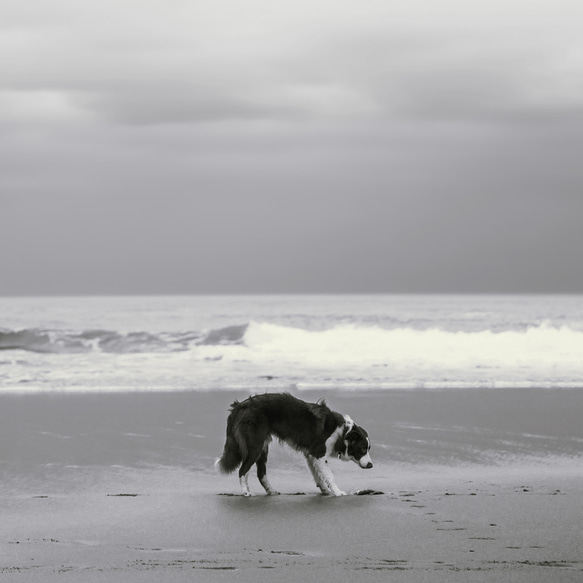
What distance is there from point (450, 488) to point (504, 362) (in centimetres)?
1345

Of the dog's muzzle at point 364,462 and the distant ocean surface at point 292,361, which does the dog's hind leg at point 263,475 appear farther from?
the distant ocean surface at point 292,361

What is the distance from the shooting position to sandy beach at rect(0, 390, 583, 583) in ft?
16.8

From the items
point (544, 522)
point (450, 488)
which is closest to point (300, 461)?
point (450, 488)

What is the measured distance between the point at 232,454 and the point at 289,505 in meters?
0.90

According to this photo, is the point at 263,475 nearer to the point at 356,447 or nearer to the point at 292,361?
the point at 356,447

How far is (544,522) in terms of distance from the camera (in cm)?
618

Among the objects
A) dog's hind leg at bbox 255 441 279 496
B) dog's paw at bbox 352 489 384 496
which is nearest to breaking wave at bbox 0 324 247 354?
dog's hind leg at bbox 255 441 279 496

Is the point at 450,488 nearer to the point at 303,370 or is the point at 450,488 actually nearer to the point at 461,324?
the point at 303,370

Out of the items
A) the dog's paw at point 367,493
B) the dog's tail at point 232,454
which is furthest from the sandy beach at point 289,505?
the dog's tail at point 232,454

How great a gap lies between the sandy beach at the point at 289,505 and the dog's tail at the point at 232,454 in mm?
213

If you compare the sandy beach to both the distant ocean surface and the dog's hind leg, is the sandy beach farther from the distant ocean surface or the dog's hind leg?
the distant ocean surface

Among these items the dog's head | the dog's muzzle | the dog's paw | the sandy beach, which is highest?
the dog's head

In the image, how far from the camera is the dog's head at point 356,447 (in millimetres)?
7969

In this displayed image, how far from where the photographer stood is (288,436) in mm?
7852
